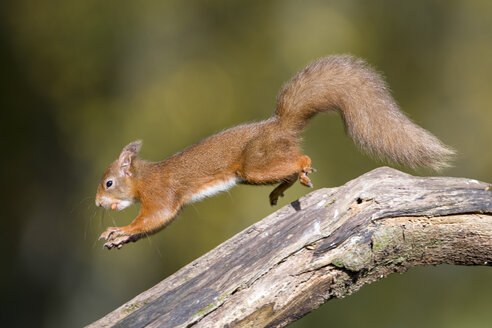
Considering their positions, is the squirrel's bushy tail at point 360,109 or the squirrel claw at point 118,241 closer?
the squirrel's bushy tail at point 360,109

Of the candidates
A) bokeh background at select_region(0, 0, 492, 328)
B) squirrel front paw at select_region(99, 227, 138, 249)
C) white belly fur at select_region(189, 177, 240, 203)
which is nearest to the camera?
squirrel front paw at select_region(99, 227, 138, 249)

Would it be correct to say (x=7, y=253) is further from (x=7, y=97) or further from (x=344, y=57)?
(x=344, y=57)

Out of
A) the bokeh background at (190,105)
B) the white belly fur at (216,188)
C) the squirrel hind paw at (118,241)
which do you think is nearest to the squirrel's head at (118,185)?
the squirrel hind paw at (118,241)

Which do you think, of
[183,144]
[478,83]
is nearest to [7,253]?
[183,144]

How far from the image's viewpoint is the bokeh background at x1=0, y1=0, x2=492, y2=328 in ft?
24.5

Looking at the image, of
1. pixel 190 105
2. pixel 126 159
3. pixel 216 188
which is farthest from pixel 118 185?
pixel 190 105

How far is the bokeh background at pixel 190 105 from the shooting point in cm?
748

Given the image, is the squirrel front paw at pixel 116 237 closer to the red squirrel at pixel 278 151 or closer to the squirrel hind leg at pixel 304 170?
the red squirrel at pixel 278 151

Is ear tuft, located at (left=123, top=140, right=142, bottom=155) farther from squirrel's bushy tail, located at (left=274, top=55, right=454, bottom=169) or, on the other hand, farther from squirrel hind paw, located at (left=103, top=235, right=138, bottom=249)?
squirrel's bushy tail, located at (left=274, top=55, right=454, bottom=169)

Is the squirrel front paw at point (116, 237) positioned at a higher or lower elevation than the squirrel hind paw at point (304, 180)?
lower

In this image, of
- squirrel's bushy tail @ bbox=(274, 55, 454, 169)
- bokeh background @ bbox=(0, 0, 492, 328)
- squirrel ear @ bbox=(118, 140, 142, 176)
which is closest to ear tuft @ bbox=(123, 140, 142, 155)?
squirrel ear @ bbox=(118, 140, 142, 176)

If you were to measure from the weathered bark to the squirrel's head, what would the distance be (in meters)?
0.93

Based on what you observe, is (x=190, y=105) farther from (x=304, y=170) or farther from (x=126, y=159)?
(x=304, y=170)

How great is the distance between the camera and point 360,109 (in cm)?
321
